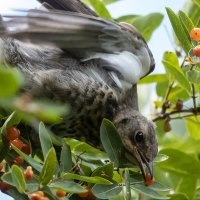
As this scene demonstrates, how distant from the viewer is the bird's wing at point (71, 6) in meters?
3.13

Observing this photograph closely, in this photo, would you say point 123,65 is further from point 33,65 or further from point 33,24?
point 33,24

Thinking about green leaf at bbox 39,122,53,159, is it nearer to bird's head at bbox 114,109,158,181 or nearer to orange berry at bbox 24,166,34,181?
orange berry at bbox 24,166,34,181

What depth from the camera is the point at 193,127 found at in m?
3.14

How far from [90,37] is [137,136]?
0.80m

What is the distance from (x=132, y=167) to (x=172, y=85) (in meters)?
0.65

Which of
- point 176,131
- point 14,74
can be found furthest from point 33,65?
point 14,74

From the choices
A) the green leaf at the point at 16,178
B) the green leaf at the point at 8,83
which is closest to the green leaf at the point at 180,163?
the green leaf at the point at 16,178

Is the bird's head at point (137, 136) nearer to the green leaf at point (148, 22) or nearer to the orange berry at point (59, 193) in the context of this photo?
the green leaf at point (148, 22)

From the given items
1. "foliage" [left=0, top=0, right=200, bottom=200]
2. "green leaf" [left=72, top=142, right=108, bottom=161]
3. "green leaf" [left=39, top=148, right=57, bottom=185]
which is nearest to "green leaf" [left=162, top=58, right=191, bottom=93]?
"foliage" [left=0, top=0, right=200, bottom=200]

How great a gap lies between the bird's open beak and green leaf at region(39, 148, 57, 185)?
0.75 m

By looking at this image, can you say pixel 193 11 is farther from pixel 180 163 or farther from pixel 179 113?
pixel 180 163

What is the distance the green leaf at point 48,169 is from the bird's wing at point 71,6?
1556 millimetres

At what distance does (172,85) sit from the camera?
3.07m

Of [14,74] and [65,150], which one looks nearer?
[14,74]
